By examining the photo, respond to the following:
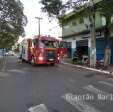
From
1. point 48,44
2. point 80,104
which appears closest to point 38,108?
point 80,104

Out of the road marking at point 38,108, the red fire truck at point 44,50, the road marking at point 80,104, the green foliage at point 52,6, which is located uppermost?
the green foliage at point 52,6

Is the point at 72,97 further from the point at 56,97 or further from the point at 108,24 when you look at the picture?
the point at 108,24

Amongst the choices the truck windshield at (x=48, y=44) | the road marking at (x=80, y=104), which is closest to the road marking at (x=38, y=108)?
the road marking at (x=80, y=104)

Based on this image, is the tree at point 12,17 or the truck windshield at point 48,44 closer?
the truck windshield at point 48,44

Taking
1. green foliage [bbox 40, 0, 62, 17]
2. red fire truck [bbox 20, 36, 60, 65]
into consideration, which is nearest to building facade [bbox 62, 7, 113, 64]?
green foliage [bbox 40, 0, 62, 17]

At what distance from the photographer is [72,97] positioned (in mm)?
9711

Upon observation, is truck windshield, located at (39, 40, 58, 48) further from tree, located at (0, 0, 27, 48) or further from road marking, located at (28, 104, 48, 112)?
road marking, located at (28, 104, 48, 112)

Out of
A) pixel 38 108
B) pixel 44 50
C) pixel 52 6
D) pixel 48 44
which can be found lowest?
pixel 38 108

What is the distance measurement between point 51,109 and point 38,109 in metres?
0.41

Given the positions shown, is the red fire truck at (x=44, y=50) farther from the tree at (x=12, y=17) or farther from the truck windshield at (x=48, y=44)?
the tree at (x=12, y=17)

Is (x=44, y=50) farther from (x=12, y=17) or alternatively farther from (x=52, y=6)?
(x=12, y=17)

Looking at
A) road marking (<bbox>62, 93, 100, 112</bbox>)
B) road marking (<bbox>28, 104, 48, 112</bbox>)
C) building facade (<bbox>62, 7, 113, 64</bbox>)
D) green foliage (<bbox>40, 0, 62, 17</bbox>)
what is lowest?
road marking (<bbox>28, 104, 48, 112</bbox>)

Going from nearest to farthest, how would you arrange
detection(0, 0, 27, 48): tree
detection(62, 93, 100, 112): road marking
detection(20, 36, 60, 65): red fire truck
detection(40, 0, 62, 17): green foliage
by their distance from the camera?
detection(62, 93, 100, 112): road marking
detection(40, 0, 62, 17): green foliage
detection(20, 36, 60, 65): red fire truck
detection(0, 0, 27, 48): tree

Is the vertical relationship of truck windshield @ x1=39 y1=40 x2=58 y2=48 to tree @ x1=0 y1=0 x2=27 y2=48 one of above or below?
below
